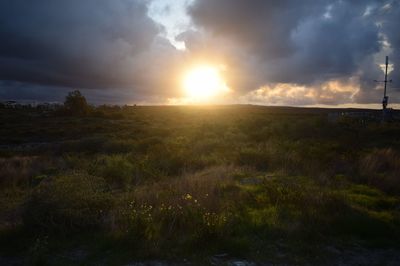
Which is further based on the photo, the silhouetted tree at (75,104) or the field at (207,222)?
the silhouetted tree at (75,104)

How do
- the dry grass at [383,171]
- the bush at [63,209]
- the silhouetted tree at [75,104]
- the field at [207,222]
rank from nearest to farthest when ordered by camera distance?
the field at [207,222] → the bush at [63,209] → the dry grass at [383,171] → the silhouetted tree at [75,104]

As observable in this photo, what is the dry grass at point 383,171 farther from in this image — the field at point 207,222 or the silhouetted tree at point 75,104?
the silhouetted tree at point 75,104

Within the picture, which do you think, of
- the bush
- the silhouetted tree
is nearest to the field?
the bush

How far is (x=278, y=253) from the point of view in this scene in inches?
199

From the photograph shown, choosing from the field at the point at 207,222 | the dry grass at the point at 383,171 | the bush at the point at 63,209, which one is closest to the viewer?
the field at the point at 207,222

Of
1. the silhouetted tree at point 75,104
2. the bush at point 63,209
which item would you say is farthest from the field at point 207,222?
the silhouetted tree at point 75,104

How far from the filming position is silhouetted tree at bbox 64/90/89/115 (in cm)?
7875

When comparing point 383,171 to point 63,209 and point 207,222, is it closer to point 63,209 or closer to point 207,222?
point 207,222

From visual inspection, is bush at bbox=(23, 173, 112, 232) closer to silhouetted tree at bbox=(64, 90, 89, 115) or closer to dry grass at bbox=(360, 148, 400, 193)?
dry grass at bbox=(360, 148, 400, 193)

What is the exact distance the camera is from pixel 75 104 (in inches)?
3130

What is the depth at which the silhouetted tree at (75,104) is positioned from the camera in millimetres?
78750

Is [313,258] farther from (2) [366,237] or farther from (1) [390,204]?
(1) [390,204]

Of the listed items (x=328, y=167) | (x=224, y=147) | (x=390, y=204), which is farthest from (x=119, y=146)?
(x=390, y=204)

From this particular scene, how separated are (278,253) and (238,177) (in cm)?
530
